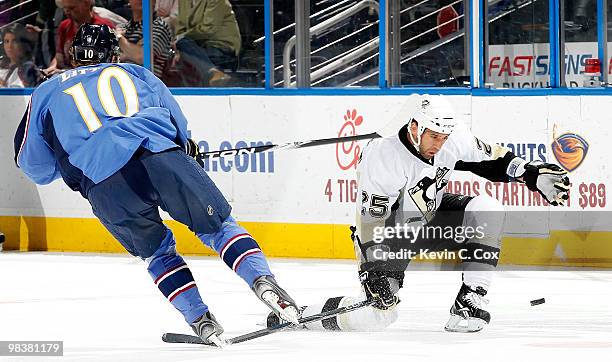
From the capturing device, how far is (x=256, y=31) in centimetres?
765

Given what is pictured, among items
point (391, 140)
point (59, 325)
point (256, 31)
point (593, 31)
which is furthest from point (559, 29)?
point (59, 325)

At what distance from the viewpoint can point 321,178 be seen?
7.52 meters

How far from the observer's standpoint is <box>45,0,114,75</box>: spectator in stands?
800 cm

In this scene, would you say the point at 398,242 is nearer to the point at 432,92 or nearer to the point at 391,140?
the point at 391,140

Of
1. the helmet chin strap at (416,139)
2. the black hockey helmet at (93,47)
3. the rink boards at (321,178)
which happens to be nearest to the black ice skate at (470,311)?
the helmet chin strap at (416,139)

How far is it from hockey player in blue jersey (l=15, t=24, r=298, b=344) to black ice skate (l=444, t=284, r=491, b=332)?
0.89 m

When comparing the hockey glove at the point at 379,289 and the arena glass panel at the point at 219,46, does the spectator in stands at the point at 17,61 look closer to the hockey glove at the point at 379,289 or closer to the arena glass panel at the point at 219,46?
the arena glass panel at the point at 219,46

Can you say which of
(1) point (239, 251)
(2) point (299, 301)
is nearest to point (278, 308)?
(1) point (239, 251)

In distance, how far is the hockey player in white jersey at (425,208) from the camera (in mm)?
5113

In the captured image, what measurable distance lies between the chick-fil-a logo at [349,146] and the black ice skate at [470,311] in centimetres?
229

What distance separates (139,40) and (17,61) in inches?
31.9

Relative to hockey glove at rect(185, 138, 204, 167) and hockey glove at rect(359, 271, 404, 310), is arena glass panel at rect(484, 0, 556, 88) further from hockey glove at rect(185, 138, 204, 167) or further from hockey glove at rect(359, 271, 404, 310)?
hockey glove at rect(185, 138, 204, 167)

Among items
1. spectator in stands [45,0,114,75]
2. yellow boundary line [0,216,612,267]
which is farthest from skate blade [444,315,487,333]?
spectator in stands [45,0,114,75]

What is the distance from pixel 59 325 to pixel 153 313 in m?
0.44
